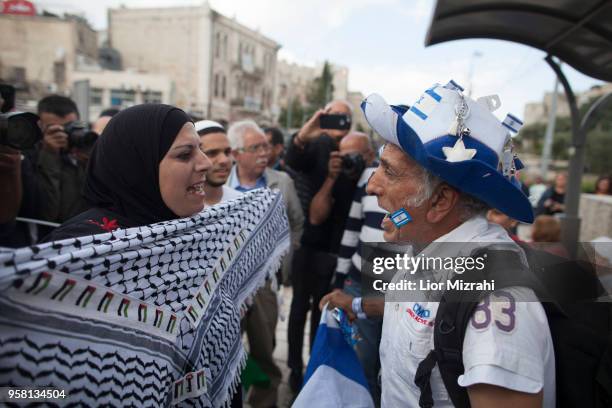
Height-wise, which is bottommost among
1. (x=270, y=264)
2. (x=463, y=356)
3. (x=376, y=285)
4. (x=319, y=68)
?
(x=270, y=264)

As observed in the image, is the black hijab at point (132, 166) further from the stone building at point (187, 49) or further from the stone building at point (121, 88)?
the stone building at point (187, 49)

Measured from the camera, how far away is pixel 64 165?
3.24 m

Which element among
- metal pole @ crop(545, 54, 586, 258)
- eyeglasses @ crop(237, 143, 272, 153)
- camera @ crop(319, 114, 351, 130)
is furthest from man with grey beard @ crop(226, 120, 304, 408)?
metal pole @ crop(545, 54, 586, 258)

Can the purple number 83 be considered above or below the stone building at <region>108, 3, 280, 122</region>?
below

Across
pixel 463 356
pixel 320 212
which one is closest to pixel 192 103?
pixel 320 212

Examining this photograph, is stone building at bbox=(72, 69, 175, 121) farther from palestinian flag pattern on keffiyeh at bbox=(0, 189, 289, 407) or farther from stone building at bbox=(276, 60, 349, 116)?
palestinian flag pattern on keffiyeh at bbox=(0, 189, 289, 407)

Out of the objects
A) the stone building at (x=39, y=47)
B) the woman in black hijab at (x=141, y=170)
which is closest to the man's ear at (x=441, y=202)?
the woman in black hijab at (x=141, y=170)

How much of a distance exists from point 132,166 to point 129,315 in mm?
661

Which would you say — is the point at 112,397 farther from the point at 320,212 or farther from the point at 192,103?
the point at 192,103

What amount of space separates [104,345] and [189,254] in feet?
1.61

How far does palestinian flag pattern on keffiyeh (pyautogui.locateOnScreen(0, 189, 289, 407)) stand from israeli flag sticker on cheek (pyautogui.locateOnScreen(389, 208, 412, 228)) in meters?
0.78

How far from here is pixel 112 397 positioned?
117 cm

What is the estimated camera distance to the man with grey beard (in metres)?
3.14

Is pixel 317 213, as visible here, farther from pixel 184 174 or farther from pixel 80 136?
pixel 80 136
